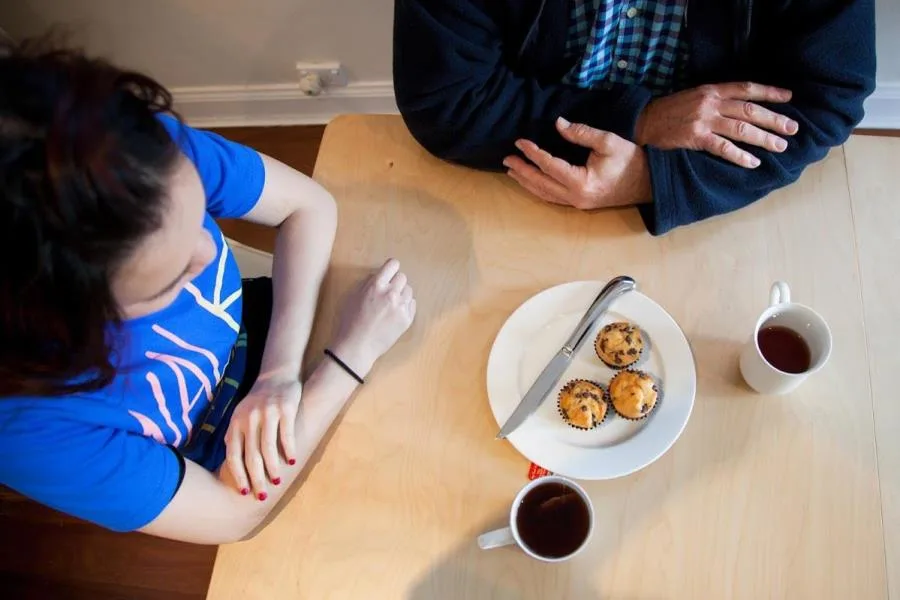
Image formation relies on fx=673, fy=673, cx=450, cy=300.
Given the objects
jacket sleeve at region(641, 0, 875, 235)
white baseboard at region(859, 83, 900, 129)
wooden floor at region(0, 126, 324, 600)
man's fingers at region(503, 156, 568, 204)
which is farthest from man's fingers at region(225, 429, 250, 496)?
white baseboard at region(859, 83, 900, 129)

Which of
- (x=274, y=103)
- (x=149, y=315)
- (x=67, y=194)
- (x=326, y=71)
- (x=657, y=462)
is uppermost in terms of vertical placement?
(x=67, y=194)

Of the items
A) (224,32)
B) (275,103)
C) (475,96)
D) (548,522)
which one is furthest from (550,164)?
(275,103)

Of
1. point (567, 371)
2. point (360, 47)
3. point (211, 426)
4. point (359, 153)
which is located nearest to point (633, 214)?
point (567, 371)

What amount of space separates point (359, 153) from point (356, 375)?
39 cm

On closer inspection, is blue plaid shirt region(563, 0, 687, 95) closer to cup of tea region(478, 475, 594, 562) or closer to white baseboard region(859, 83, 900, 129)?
cup of tea region(478, 475, 594, 562)

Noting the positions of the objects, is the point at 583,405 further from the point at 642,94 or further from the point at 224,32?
the point at 224,32

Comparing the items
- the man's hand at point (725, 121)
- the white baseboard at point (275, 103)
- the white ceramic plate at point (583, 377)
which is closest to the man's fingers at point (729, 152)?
the man's hand at point (725, 121)

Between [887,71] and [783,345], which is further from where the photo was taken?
[887,71]

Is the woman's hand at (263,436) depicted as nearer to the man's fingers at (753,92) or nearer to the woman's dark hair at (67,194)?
the woman's dark hair at (67,194)

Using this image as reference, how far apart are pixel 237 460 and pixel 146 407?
0.45 ft

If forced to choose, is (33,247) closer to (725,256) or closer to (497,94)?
(497,94)

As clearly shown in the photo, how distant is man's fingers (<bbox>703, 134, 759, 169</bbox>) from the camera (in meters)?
0.93

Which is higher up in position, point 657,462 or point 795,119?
point 795,119

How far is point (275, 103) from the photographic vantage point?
212 cm
